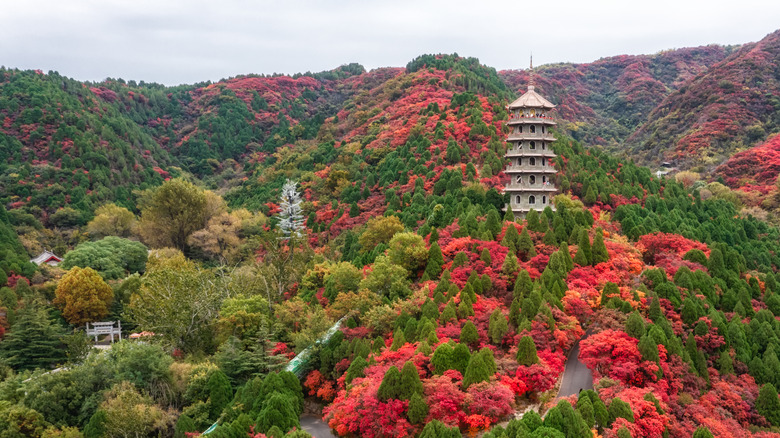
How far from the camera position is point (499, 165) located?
48562 millimetres

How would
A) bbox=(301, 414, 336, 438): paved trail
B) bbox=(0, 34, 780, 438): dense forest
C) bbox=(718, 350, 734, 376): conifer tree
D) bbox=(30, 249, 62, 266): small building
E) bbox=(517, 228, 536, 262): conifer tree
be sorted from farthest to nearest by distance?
bbox=(30, 249, 62, 266): small building < bbox=(517, 228, 536, 262): conifer tree < bbox=(718, 350, 734, 376): conifer tree < bbox=(301, 414, 336, 438): paved trail < bbox=(0, 34, 780, 438): dense forest

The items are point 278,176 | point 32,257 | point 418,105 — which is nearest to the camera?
point 32,257

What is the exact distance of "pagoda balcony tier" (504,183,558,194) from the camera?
4181 centimetres

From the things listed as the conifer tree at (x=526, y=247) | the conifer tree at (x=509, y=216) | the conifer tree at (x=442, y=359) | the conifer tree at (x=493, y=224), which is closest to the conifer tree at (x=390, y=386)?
the conifer tree at (x=442, y=359)

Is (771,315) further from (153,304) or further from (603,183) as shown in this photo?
(153,304)

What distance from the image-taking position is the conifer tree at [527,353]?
2655 cm

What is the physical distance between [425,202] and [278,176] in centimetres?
3511

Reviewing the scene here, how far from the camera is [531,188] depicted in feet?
137

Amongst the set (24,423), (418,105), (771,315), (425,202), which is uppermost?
(418,105)

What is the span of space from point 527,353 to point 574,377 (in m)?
3.21

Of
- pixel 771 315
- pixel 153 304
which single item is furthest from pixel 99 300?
pixel 771 315

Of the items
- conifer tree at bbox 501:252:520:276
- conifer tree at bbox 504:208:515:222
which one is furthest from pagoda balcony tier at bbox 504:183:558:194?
conifer tree at bbox 501:252:520:276

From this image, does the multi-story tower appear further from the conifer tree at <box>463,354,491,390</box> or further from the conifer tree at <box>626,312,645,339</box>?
the conifer tree at <box>463,354,491,390</box>

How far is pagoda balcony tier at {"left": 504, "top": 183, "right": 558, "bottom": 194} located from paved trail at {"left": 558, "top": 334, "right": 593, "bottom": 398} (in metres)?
14.1
